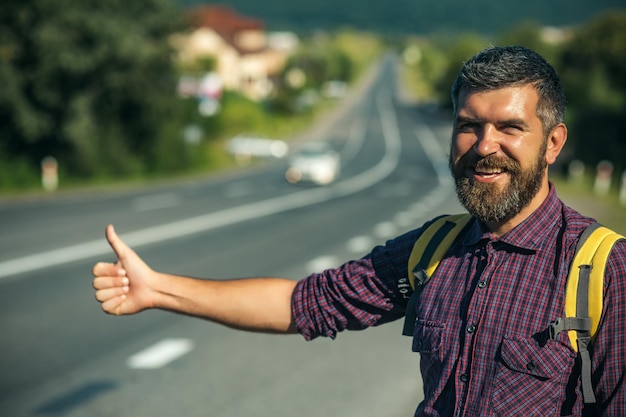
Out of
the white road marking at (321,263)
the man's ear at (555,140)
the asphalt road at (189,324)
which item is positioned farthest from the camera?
the white road marking at (321,263)

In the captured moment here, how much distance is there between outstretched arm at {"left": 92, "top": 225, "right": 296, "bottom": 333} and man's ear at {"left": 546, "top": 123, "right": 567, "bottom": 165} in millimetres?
921

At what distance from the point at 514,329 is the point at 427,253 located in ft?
1.32

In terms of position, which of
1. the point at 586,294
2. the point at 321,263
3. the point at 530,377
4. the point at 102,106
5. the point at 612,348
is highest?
the point at 586,294

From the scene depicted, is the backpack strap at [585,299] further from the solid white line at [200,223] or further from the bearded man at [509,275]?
the solid white line at [200,223]

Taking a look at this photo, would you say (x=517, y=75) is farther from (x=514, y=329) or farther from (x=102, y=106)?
(x=102, y=106)

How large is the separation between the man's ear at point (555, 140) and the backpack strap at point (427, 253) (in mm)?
326

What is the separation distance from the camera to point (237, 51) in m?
114

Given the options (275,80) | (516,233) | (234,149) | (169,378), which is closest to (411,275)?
(516,233)

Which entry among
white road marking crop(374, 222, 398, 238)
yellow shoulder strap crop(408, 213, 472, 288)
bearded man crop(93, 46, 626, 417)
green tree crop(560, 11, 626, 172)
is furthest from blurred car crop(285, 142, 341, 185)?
bearded man crop(93, 46, 626, 417)

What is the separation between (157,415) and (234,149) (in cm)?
4431

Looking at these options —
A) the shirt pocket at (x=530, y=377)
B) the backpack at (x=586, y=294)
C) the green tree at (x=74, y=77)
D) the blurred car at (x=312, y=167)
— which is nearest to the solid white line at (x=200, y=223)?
the blurred car at (x=312, y=167)

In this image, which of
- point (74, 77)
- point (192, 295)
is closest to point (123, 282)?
point (192, 295)

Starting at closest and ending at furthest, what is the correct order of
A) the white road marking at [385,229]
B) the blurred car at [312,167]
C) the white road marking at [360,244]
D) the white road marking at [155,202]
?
the white road marking at [360,244] < the white road marking at [385,229] < the white road marking at [155,202] < the blurred car at [312,167]

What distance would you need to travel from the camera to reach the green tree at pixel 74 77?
31.6 metres
